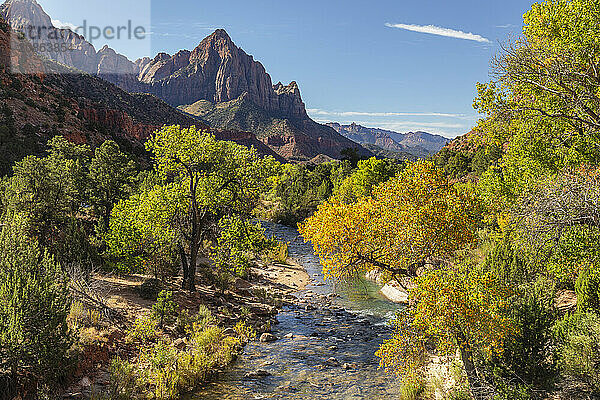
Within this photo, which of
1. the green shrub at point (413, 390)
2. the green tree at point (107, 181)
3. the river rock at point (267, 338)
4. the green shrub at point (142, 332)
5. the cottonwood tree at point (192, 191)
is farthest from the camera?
the green tree at point (107, 181)

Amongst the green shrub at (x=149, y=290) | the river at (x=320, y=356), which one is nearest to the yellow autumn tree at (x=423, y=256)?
the river at (x=320, y=356)

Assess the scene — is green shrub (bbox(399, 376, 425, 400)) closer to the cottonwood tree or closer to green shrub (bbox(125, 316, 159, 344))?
green shrub (bbox(125, 316, 159, 344))

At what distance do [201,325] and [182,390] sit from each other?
400cm

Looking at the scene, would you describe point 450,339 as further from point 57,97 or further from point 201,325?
point 57,97

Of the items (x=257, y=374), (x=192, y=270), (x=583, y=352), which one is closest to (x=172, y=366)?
(x=257, y=374)

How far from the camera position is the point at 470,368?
10633mm

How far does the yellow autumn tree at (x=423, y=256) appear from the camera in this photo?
29.7 feet

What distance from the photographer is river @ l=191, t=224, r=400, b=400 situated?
45.9 feet

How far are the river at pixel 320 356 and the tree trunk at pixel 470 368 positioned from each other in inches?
158

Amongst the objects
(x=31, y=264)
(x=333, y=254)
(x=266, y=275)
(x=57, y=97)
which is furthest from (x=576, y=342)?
(x=57, y=97)

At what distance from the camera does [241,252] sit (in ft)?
68.2

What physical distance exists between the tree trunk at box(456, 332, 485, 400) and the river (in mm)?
4018

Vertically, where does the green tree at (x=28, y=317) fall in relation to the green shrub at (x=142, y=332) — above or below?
above

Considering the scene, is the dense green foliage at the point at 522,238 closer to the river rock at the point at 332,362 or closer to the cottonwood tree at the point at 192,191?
the river rock at the point at 332,362
